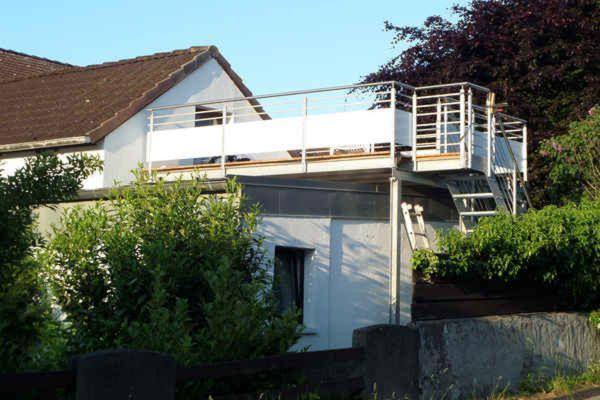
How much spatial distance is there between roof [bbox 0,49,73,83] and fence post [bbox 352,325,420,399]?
17331 millimetres

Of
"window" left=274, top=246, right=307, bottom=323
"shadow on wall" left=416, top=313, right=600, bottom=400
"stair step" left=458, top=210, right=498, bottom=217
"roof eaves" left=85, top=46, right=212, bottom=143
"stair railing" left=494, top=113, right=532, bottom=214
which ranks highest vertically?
"roof eaves" left=85, top=46, right=212, bottom=143

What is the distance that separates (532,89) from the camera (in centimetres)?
1958

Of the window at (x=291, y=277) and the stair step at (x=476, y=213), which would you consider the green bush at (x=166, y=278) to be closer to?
the window at (x=291, y=277)

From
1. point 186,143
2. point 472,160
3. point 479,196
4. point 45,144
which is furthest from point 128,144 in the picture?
point 479,196

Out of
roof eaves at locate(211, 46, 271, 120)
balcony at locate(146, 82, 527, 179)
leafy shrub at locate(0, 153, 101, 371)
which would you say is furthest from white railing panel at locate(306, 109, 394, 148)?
leafy shrub at locate(0, 153, 101, 371)

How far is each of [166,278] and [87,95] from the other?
41.8ft

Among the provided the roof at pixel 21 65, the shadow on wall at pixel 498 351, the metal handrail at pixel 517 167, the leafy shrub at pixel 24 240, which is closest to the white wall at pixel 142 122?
the roof at pixel 21 65

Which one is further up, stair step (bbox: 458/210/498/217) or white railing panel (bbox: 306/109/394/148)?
white railing panel (bbox: 306/109/394/148)

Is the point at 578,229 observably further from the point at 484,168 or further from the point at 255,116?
the point at 255,116

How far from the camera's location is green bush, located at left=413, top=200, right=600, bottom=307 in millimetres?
12602

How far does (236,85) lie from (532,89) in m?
7.07

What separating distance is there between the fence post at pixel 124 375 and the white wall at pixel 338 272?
587 centimetres

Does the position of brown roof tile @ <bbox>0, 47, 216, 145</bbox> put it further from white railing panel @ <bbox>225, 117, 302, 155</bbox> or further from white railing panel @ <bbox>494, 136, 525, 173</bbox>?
white railing panel @ <bbox>494, 136, 525, 173</bbox>

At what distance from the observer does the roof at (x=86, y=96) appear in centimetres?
1848
